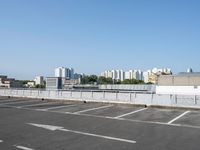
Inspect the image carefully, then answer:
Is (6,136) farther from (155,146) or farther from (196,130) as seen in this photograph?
(196,130)

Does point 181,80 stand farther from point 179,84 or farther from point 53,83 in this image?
point 53,83

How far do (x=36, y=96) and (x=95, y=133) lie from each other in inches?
833

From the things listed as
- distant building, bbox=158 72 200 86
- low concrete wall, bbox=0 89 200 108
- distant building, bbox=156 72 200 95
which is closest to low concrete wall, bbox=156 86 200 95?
distant building, bbox=156 72 200 95

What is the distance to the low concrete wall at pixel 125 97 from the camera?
20.5 m

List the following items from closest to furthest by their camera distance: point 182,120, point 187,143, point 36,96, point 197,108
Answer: point 187,143, point 182,120, point 197,108, point 36,96

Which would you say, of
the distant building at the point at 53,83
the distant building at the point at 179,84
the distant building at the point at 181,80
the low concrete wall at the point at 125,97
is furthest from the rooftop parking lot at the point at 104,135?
the distant building at the point at 181,80

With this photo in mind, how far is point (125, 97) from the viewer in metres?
23.6

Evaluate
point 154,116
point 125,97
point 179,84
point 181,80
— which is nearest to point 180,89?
point 179,84

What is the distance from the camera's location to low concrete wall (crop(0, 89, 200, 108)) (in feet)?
67.2

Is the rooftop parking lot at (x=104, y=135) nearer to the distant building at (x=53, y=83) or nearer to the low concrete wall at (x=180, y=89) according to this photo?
the distant building at (x=53, y=83)

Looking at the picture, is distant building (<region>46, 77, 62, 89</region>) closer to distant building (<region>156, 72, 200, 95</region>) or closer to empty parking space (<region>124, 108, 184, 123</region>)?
empty parking space (<region>124, 108, 184, 123</region>)

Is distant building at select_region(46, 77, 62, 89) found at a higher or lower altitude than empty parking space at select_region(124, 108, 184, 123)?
higher

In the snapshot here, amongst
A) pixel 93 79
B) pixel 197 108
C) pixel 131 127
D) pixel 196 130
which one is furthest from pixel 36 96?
pixel 93 79

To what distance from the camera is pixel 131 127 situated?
12.6 metres
